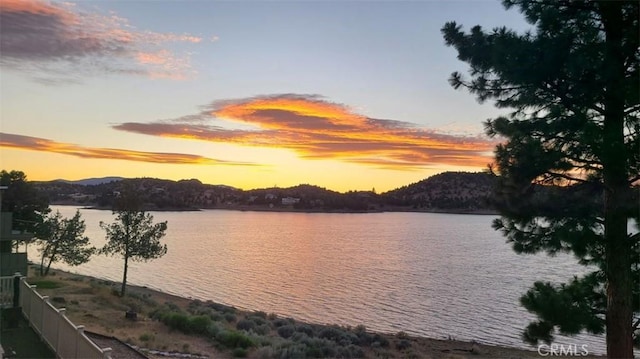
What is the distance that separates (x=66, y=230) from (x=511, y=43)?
3695 cm

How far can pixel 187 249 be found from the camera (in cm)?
8112

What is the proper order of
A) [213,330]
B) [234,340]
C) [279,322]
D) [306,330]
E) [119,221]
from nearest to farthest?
[234,340] < [213,330] < [306,330] < [279,322] < [119,221]

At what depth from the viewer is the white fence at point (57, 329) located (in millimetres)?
7719

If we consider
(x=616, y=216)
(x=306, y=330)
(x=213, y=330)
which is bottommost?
(x=306, y=330)

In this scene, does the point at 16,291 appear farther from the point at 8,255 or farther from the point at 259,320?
the point at 259,320

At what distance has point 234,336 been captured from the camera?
19.7m

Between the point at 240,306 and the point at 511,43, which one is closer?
the point at 511,43

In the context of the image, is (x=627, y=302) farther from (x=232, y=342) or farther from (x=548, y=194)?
(x=232, y=342)

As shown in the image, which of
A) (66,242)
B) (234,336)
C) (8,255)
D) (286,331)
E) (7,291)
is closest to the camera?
(7,291)

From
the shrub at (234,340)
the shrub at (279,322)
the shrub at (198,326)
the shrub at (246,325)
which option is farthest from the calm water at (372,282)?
the shrub at (234,340)

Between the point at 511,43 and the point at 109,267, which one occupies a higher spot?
the point at 511,43

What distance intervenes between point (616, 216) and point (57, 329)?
1051 centimetres

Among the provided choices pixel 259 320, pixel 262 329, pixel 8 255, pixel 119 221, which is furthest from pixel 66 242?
pixel 8 255

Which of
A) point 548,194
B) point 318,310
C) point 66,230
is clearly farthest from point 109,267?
point 548,194
